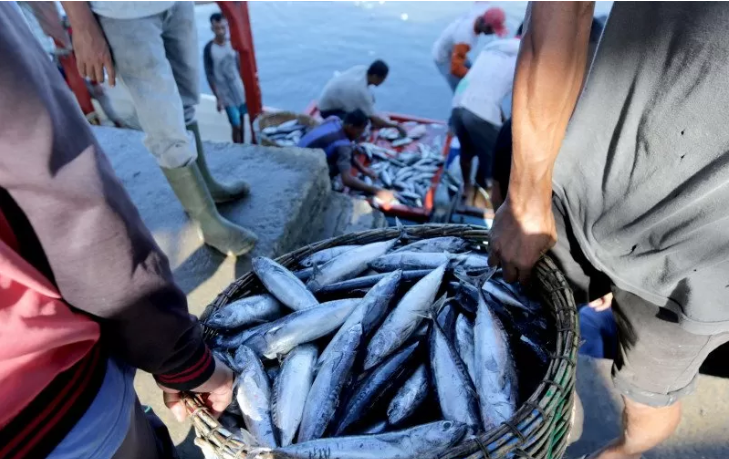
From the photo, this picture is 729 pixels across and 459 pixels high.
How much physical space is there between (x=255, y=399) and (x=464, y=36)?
23.6ft

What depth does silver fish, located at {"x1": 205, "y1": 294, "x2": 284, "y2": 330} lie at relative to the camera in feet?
5.53

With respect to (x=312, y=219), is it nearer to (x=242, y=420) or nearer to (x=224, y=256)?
(x=224, y=256)

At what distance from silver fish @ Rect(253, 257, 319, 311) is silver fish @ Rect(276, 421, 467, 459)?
573 mm

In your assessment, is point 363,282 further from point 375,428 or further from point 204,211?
point 204,211

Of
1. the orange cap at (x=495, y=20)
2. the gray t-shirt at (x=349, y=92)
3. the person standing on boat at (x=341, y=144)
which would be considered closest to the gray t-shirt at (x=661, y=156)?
the person standing on boat at (x=341, y=144)

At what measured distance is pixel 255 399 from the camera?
1.47 meters

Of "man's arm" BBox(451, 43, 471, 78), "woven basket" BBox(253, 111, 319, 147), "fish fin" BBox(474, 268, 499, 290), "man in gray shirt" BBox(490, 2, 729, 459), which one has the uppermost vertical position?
"man in gray shirt" BBox(490, 2, 729, 459)

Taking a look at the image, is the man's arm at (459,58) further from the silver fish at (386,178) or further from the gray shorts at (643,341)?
the gray shorts at (643,341)

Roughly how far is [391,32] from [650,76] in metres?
11.3

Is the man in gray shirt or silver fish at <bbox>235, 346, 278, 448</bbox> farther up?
the man in gray shirt

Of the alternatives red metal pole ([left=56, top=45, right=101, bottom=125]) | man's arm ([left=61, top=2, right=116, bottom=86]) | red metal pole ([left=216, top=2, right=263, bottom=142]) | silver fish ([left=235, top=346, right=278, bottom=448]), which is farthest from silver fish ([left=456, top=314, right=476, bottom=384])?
red metal pole ([left=56, top=45, right=101, bottom=125])

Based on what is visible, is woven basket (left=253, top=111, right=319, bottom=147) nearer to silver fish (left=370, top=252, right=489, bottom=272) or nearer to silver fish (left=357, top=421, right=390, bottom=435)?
silver fish (left=370, top=252, right=489, bottom=272)

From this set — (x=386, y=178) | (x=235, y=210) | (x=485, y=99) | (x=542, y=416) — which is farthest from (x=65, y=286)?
(x=386, y=178)

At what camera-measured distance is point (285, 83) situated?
9578 millimetres
